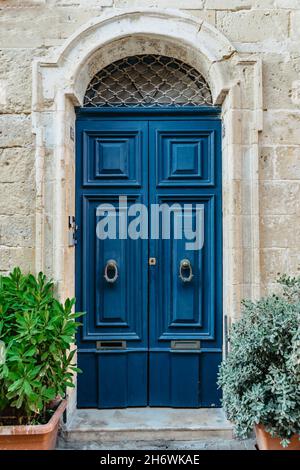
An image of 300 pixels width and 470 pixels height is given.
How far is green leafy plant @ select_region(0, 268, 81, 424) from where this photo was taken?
113 inches

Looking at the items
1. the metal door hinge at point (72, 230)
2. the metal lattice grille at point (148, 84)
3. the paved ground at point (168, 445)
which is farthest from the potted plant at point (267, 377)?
the metal lattice grille at point (148, 84)

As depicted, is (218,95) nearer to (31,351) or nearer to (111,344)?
(111,344)

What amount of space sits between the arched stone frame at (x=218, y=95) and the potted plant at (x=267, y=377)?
0.54m

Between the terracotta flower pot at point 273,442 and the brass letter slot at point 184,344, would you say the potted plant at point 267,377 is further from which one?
the brass letter slot at point 184,344

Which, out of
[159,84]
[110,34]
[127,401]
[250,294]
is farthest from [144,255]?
[110,34]

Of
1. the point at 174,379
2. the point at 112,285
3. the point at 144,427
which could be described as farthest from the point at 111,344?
the point at 144,427

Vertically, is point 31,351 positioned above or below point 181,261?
below

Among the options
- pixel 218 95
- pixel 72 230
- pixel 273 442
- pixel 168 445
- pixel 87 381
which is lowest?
pixel 168 445

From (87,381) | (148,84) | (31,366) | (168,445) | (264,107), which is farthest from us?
(148,84)

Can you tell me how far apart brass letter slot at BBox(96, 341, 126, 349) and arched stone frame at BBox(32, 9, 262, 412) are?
0.53 meters

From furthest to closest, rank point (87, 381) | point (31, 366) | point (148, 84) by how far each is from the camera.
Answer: point (148, 84) < point (87, 381) < point (31, 366)

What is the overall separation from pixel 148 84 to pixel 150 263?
1.53 metres

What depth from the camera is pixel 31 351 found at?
2.89 metres

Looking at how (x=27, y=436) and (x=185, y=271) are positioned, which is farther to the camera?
(x=185, y=271)
